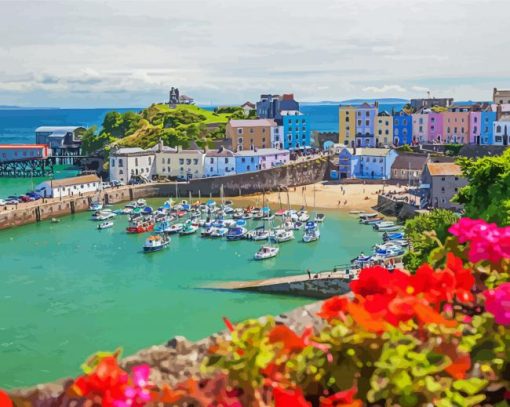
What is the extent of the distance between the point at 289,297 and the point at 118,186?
35484 mm

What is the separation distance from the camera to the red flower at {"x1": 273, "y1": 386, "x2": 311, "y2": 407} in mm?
3490

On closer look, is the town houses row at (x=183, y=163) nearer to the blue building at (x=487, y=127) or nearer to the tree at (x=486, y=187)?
the blue building at (x=487, y=127)

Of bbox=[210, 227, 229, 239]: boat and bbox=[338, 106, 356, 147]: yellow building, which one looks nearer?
bbox=[210, 227, 229, 239]: boat

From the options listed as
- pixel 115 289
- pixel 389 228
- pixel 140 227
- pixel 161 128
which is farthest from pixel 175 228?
pixel 161 128

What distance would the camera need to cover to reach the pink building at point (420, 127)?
239 feet

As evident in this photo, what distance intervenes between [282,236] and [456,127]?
37.2 meters

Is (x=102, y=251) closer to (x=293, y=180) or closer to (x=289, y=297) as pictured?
(x=289, y=297)

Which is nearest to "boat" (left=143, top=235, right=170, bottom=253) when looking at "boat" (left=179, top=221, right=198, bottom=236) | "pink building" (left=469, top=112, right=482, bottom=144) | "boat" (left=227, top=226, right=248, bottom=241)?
"boat" (left=179, top=221, right=198, bottom=236)

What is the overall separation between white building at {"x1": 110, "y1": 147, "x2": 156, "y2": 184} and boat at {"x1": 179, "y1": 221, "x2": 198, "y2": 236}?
20489 mm

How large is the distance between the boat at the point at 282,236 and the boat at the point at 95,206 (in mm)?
17793

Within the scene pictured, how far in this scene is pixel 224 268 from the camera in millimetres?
34344

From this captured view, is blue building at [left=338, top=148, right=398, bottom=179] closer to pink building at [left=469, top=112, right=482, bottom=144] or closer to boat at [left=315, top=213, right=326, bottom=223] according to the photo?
pink building at [left=469, top=112, right=482, bottom=144]

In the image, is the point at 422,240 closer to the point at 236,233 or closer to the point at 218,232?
the point at 236,233

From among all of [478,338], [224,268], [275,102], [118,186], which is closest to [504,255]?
[478,338]
